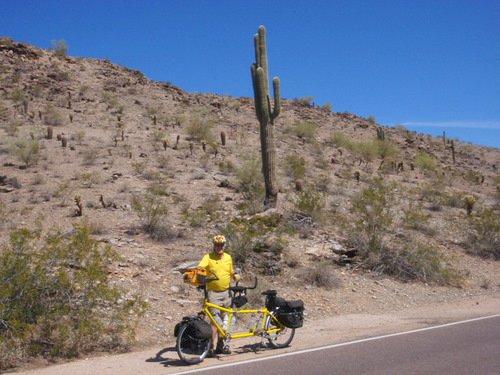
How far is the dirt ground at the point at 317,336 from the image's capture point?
620 centimetres

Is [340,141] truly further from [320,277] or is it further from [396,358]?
[396,358]

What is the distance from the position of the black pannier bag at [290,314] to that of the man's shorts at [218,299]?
0.98m

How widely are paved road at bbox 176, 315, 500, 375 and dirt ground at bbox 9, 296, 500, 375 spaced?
0.46 metres

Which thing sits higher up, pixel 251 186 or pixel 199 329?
pixel 251 186

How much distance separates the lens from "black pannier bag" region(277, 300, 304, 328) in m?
7.18

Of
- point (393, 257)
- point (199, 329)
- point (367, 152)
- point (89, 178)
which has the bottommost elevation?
point (199, 329)

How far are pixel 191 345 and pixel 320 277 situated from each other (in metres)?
5.87

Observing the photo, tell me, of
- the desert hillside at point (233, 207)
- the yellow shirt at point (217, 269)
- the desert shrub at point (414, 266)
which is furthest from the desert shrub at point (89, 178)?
the yellow shirt at point (217, 269)

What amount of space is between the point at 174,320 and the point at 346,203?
11900 mm

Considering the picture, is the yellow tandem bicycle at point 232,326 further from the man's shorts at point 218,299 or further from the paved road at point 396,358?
the paved road at point 396,358

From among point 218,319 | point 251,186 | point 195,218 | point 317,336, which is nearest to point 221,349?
point 218,319

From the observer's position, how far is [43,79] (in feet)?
124

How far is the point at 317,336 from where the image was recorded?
8.26m

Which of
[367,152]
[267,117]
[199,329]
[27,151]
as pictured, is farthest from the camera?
[367,152]
